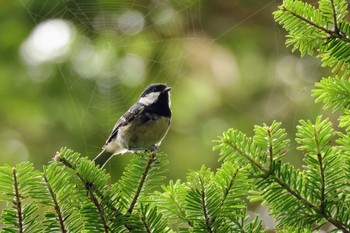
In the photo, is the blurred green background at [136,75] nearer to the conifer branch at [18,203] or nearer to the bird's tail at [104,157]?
the bird's tail at [104,157]

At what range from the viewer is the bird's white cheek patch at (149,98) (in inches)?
101

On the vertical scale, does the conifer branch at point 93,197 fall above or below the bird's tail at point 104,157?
below

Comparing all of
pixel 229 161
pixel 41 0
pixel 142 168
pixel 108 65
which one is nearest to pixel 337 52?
pixel 229 161

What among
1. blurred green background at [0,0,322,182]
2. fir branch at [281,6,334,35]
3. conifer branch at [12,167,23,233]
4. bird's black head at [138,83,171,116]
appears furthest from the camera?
blurred green background at [0,0,322,182]

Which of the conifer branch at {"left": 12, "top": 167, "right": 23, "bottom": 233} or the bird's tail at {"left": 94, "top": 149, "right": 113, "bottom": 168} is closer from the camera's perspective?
the conifer branch at {"left": 12, "top": 167, "right": 23, "bottom": 233}

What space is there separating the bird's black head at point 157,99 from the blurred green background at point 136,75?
1.11 ft

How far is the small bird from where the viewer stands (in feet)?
7.79

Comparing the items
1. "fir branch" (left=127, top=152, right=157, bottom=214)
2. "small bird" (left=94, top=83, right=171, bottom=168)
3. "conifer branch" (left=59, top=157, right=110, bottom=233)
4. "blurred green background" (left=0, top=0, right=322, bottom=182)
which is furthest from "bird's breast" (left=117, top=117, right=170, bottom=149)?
"conifer branch" (left=59, top=157, right=110, bottom=233)

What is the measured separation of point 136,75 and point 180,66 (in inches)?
14.2

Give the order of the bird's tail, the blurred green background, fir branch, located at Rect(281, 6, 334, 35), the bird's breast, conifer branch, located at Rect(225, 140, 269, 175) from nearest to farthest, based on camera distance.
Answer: conifer branch, located at Rect(225, 140, 269, 175) → fir branch, located at Rect(281, 6, 334, 35) → the bird's breast → the bird's tail → the blurred green background

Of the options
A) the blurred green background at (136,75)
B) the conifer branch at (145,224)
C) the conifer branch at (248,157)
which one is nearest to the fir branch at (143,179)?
the conifer branch at (145,224)

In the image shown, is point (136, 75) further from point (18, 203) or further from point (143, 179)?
point (18, 203)

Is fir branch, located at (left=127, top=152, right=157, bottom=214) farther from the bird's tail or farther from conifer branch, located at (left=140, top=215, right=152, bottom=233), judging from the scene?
the bird's tail

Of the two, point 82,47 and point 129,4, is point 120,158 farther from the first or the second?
point 129,4
